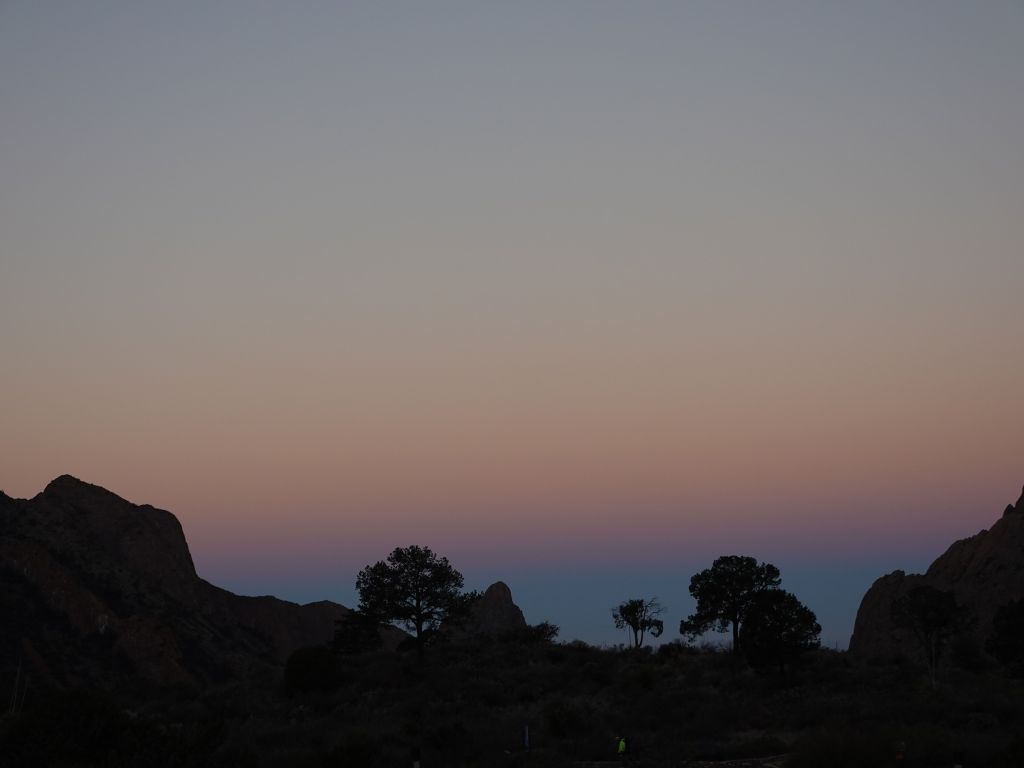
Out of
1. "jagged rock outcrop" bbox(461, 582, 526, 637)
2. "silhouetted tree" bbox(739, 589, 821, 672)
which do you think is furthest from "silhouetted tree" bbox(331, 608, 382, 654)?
"jagged rock outcrop" bbox(461, 582, 526, 637)

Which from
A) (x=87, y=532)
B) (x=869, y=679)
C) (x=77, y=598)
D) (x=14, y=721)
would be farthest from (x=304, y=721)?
(x=87, y=532)

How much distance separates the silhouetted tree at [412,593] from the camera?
6169 cm

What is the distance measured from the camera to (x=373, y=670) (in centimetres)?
5669

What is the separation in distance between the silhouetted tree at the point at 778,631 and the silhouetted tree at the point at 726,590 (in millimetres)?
5116

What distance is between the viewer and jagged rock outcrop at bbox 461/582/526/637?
9319 centimetres

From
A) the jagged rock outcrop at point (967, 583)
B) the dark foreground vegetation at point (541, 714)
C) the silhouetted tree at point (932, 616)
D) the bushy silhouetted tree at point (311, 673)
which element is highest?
the jagged rock outcrop at point (967, 583)

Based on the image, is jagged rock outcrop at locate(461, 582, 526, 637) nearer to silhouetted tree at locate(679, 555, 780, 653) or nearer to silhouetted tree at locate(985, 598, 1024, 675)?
silhouetted tree at locate(679, 555, 780, 653)

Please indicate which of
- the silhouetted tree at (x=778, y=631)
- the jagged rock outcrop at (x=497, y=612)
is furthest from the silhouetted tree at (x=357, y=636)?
the jagged rock outcrop at (x=497, y=612)

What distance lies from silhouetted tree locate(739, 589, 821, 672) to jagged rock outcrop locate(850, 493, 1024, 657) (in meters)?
17.3

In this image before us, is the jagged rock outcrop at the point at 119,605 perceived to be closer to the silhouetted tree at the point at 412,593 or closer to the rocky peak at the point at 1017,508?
the silhouetted tree at the point at 412,593

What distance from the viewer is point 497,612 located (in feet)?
308

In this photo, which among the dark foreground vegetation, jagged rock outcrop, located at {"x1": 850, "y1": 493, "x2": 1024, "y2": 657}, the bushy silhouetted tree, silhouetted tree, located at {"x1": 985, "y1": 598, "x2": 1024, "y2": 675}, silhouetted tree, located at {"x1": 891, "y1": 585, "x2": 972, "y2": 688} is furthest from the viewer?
jagged rock outcrop, located at {"x1": 850, "y1": 493, "x2": 1024, "y2": 657}

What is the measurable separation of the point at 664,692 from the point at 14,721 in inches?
1178

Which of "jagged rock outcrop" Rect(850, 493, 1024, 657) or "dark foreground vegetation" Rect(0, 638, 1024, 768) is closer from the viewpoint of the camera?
"dark foreground vegetation" Rect(0, 638, 1024, 768)
